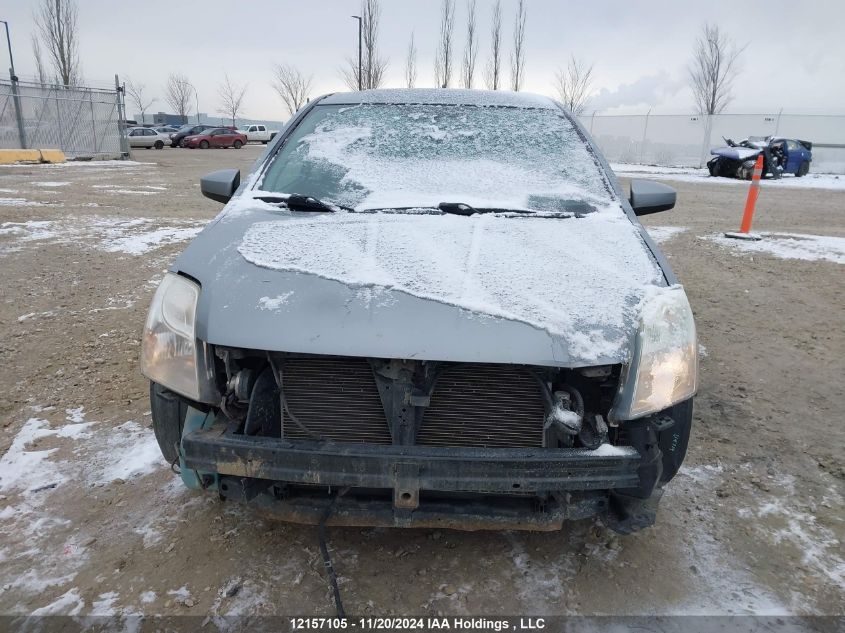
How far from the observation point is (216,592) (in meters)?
1.91

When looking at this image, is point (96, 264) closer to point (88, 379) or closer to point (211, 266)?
point (88, 379)

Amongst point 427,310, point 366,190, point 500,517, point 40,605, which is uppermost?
point 366,190

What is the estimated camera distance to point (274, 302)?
1.80 m

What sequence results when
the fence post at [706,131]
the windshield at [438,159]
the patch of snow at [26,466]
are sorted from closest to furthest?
the patch of snow at [26,466] → the windshield at [438,159] → the fence post at [706,131]

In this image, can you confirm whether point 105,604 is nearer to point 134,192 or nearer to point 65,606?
point 65,606

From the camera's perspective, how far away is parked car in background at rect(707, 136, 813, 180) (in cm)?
2017

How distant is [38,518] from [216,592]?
0.92m

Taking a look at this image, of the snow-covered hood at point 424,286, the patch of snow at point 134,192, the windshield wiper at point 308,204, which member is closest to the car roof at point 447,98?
the windshield wiper at point 308,204

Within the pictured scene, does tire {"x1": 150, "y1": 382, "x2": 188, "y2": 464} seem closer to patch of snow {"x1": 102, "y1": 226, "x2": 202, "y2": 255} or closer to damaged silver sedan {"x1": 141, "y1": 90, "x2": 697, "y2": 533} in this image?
damaged silver sedan {"x1": 141, "y1": 90, "x2": 697, "y2": 533}

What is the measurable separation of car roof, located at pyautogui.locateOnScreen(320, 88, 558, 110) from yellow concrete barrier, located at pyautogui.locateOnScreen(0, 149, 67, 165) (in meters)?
20.9

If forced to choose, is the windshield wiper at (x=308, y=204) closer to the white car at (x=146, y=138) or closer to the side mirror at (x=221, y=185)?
the side mirror at (x=221, y=185)

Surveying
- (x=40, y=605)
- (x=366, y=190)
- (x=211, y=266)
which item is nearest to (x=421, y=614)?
(x=40, y=605)

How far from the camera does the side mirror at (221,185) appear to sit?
3.01 metres

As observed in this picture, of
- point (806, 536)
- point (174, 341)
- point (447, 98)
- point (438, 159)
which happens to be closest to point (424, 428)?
point (174, 341)
